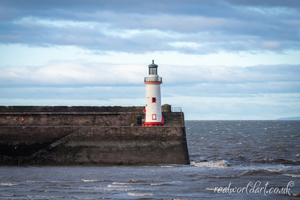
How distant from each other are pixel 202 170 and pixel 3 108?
17.6 metres

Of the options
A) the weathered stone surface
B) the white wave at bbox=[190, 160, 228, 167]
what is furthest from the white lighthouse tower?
the white wave at bbox=[190, 160, 228, 167]

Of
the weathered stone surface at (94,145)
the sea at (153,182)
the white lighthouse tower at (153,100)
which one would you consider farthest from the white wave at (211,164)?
the white lighthouse tower at (153,100)

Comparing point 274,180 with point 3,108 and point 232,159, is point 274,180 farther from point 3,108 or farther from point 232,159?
point 3,108

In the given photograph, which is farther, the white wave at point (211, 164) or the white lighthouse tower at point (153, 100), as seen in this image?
the white lighthouse tower at point (153, 100)

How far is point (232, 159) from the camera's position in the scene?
1282 inches

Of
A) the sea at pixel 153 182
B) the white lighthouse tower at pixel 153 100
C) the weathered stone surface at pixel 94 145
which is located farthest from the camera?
the white lighthouse tower at pixel 153 100

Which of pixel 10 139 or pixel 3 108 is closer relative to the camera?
pixel 10 139

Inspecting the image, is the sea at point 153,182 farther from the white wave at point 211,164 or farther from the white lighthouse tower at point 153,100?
the white lighthouse tower at point 153,100

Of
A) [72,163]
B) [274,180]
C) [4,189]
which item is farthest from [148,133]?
[4,189]

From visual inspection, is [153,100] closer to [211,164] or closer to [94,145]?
[94,145]

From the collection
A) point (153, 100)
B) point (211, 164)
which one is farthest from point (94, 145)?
point (211, 164)

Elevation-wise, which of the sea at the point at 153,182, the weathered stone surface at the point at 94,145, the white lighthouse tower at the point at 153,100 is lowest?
the sea at the point at 153,182

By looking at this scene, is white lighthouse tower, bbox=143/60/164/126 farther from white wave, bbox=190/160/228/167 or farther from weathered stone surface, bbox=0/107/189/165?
white wave, bbox=190/160/228/167

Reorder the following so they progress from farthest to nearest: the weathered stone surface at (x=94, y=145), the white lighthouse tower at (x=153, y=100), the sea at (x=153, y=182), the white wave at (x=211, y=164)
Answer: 1. the white lighthouse tower at (x=153, y=100)
2. the white wave at (x=211, y=164)
3. the weathered stone surface at (x=94, y=145)
4. the sea at (x=153, y=182)
